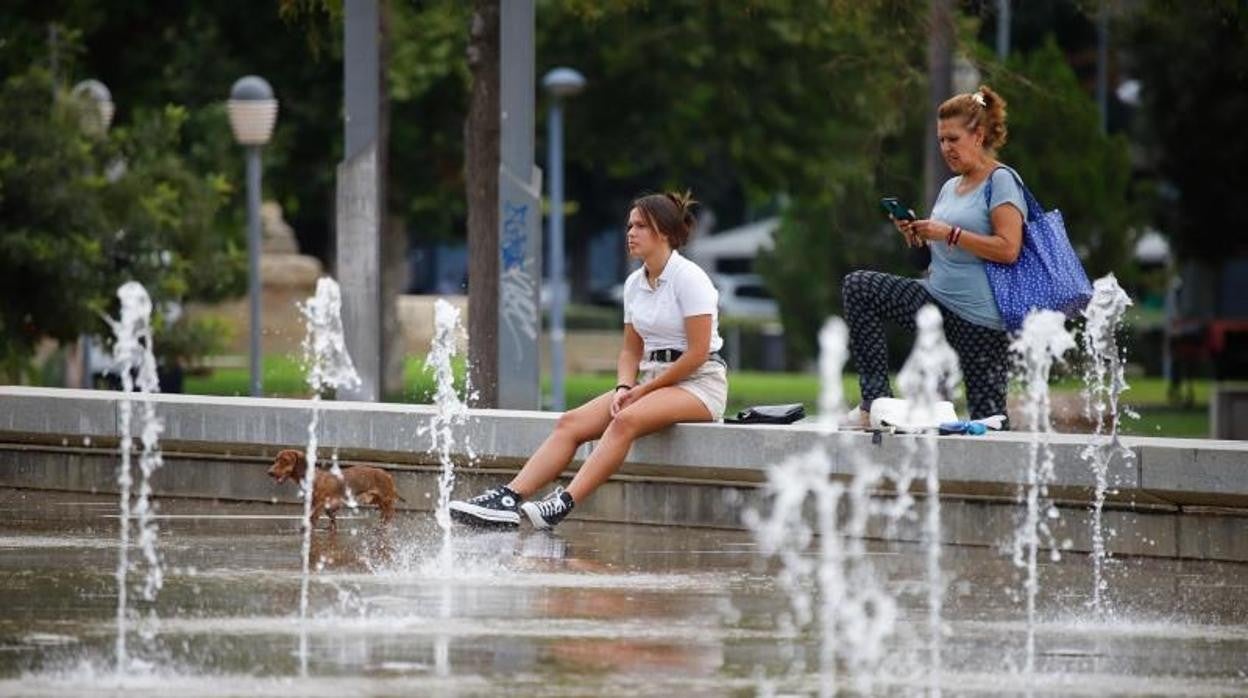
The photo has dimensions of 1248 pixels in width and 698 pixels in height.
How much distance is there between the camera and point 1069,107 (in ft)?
80.2

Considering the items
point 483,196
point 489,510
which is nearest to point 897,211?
point 489,510

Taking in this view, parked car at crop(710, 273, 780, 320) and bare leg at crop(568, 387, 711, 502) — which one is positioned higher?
parked car at crop(710, 273, 780, 320)

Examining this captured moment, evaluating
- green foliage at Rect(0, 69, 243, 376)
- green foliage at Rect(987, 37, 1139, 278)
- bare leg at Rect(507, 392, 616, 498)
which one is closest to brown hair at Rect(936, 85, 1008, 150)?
bare leg at Rect(507, 392, 616, 498)

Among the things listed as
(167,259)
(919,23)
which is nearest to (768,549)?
(919,23)

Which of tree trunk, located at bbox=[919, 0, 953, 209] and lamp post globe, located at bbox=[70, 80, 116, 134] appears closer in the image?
tree trunk, located at bbox=[919, 0, 953, 209]

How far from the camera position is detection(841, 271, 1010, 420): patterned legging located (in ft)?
40.0

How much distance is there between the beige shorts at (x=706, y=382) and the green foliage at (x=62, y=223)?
12.7 metres

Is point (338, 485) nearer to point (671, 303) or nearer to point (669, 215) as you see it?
point (671, 303)

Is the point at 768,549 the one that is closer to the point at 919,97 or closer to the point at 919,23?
the point at 919,23

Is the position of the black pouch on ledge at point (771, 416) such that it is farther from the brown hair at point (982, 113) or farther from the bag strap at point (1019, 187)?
the brown hair at point (982, 113)

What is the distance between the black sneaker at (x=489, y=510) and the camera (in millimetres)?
11945

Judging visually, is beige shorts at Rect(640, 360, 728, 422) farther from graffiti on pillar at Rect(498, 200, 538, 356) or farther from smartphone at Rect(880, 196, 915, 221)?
graffiti on pillar at Rect(498, 200, 538, 356)

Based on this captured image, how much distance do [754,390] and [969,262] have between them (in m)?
26.0

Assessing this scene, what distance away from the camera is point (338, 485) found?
1205cm
